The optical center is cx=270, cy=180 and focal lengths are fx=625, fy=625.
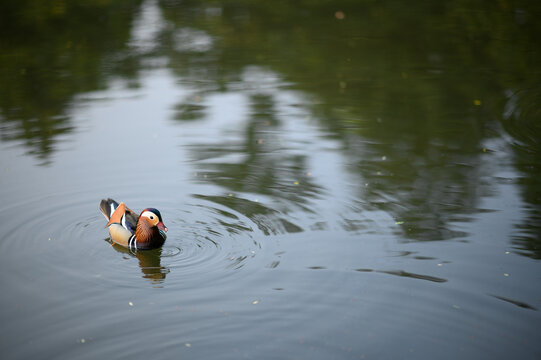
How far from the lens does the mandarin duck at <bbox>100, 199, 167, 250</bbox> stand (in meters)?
6.88

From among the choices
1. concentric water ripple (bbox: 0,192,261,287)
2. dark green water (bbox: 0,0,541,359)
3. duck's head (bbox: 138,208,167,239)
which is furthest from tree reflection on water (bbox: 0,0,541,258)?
duck's head (bbox: 138,208,167,239)

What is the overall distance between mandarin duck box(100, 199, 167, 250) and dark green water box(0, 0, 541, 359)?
0.12 metres

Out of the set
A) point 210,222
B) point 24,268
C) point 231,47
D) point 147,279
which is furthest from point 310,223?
point 231,47

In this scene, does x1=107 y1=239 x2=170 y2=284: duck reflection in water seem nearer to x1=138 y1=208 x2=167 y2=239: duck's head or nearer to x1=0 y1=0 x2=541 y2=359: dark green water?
x1=0 y1=0 x2=541 y2=359: dark green water

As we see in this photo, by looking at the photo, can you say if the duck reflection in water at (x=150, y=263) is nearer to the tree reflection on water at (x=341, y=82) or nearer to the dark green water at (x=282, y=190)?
the dark green water at (x=282, y=190)

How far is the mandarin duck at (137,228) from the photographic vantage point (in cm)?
688

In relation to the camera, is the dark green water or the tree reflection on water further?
the tree reflection on water

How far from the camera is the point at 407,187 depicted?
8039 mm

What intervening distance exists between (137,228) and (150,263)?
0.48 metres

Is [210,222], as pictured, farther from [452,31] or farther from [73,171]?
[452,31]

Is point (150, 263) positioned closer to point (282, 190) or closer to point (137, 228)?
point (137, 228)

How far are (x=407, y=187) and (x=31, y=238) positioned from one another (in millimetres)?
4617

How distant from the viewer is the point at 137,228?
6.98 m

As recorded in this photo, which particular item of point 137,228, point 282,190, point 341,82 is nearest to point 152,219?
point 137,228
